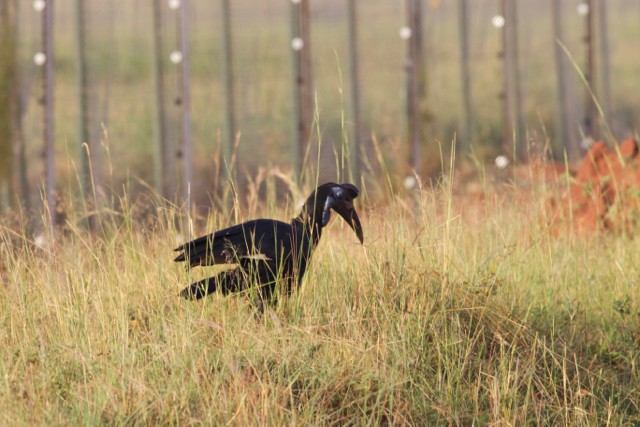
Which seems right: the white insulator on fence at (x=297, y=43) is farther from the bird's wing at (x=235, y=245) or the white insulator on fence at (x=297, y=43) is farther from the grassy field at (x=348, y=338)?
the bird's wing at (x=235, y=245)

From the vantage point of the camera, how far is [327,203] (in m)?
4.74

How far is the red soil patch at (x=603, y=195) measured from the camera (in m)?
7.18

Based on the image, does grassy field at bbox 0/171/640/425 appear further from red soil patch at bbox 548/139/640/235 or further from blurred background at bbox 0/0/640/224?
red soil patch at bbox 548/139/640/235

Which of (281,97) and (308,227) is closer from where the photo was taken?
(308,227)

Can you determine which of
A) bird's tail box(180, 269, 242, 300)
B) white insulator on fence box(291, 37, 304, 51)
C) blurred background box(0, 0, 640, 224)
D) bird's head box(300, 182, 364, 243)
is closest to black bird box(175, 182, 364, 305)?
bird's tail box(180, 269, 242, 300)

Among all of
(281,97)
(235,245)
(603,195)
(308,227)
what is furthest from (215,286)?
(281,97)

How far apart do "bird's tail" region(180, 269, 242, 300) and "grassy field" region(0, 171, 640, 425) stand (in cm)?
7

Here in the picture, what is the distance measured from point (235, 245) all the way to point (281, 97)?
16512 mm

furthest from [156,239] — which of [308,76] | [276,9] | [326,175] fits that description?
[276,9]

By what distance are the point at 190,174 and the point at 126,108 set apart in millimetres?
11146

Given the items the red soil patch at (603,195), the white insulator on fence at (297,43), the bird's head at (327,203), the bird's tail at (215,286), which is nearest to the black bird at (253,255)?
the bird's tail at (215,286)

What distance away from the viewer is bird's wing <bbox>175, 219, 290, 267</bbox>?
446 cm

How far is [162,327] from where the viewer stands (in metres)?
4.34

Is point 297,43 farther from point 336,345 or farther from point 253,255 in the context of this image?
point 336,345
